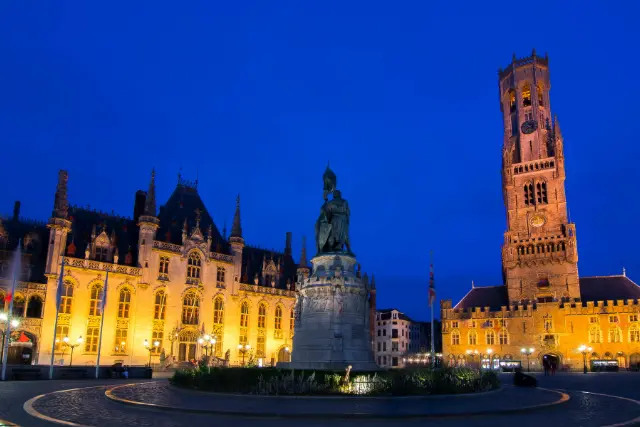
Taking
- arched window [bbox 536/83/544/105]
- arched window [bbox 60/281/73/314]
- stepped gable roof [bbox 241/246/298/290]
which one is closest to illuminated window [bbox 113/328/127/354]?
arched window [bbox 60/281/73/314]

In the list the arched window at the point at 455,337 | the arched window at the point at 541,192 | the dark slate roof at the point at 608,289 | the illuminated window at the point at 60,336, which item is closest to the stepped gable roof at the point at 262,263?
the illuminated window at the point at 60,336

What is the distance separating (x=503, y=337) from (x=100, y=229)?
53987 mm

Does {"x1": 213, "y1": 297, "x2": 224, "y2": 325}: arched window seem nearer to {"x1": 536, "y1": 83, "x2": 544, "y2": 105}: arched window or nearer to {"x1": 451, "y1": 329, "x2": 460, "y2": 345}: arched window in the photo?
{"x1": 451, "y1": 329, "x2": 460, "y2": 345}: arched window

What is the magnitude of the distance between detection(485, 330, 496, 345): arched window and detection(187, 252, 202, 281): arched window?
1652 inches

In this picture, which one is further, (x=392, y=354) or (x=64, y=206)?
(x=392, y=354)

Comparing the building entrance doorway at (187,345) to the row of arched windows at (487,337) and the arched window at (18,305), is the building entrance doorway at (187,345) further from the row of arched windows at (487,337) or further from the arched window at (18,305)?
the row of arched windows at (487,337)

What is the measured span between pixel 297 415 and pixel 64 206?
137ft

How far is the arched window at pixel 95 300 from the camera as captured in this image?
1921 inches

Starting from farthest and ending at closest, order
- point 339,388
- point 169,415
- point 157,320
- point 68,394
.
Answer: point 157,320 → point 68,394 → point 339,388 → point 169,415

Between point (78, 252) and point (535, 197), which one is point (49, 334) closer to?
point (78, 252)

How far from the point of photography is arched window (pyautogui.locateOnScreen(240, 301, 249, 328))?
60.6 m

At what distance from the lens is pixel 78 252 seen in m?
49.8

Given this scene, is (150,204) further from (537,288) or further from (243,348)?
(537,288)

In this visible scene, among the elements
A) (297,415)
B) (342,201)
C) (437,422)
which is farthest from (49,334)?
(437,422)
